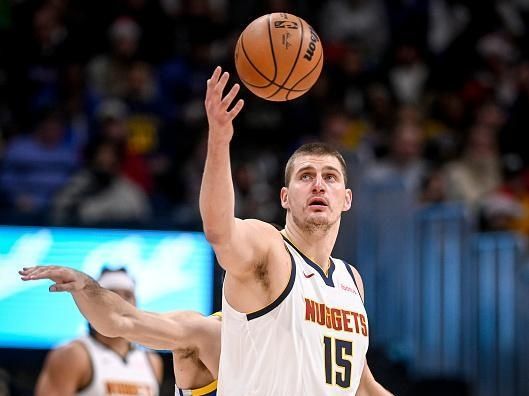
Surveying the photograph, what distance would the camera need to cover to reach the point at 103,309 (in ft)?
16.9

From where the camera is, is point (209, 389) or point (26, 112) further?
point (26, 112)

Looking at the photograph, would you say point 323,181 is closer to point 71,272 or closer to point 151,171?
point 71,272

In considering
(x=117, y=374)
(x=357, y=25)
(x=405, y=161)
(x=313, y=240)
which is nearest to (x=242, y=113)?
(x=405, y=161)

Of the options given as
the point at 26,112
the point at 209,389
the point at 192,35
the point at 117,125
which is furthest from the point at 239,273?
the point at 192,35

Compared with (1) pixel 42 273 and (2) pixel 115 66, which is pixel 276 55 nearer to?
(1) pixel 42 273

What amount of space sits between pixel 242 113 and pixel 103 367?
5024mm

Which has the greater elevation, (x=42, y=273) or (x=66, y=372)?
(x=42, y=273)

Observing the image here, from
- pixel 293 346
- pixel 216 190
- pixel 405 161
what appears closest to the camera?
pixel 216 190

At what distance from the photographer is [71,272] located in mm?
4934

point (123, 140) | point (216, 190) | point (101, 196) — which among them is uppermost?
point (216, 190)

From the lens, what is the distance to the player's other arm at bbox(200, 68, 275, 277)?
437 centimetres

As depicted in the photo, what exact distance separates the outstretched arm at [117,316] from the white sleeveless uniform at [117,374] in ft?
6.84

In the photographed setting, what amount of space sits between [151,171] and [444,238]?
3364 mm

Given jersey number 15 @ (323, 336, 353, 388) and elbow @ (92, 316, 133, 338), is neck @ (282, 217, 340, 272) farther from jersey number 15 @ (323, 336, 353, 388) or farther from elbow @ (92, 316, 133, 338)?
elbow @ (92, 316, 133, 338)
